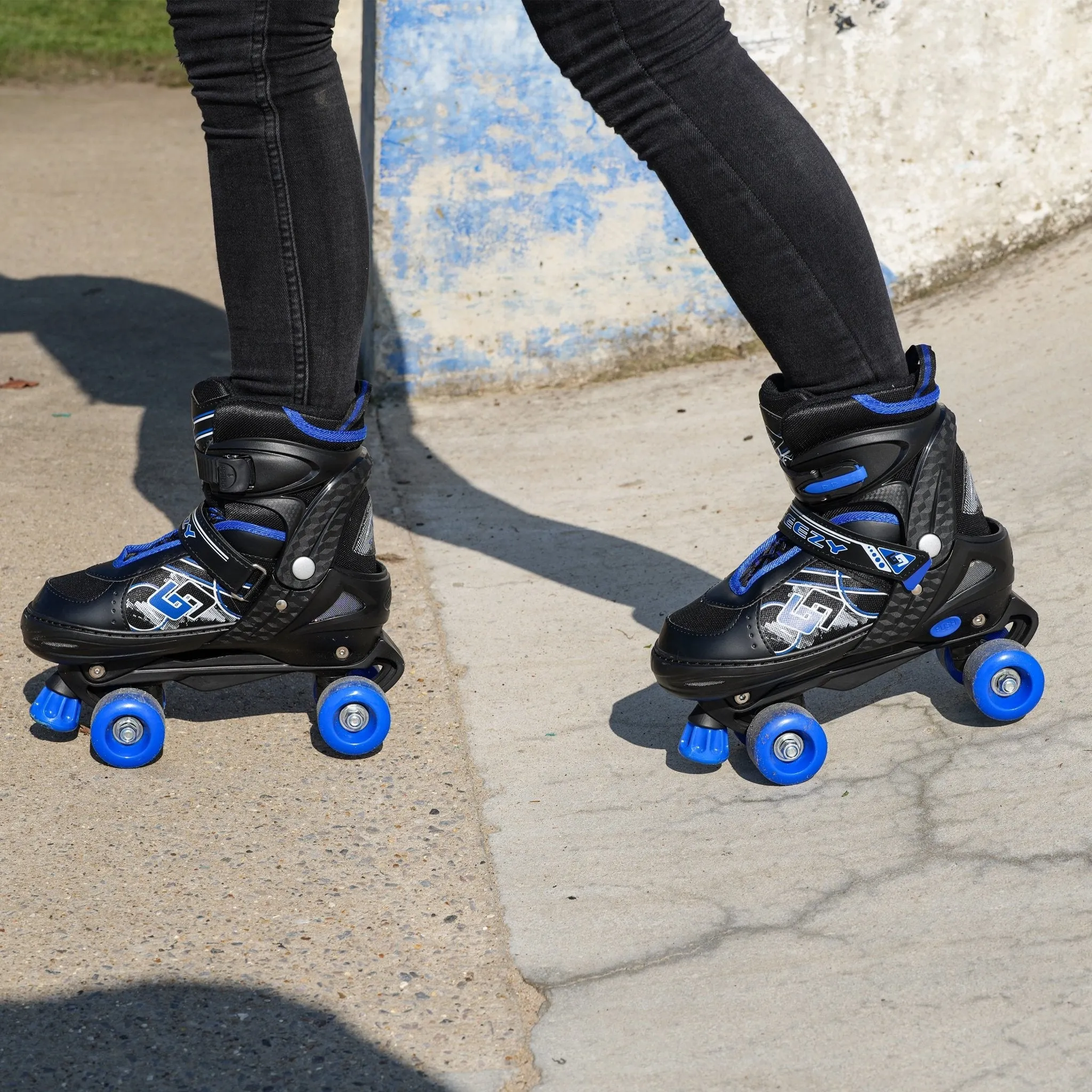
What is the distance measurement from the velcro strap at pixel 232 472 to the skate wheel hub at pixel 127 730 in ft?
1.15

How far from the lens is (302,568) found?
1856mm

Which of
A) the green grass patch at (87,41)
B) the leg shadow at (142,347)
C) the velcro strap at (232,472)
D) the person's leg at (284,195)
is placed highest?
the person's leg at (284,195)

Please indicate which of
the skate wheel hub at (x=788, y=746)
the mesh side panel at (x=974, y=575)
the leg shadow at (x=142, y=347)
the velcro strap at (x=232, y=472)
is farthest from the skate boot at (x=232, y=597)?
the leg shadow at (x=142, y=347)

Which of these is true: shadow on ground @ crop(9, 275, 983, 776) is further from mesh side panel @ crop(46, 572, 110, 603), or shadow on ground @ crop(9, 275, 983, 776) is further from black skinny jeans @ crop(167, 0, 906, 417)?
black skinny jeans @ crop(167, 0, 906, 417)

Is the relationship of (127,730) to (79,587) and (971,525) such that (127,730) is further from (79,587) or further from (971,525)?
(971,525)

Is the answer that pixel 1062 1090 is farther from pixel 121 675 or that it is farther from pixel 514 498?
pixel 514 498

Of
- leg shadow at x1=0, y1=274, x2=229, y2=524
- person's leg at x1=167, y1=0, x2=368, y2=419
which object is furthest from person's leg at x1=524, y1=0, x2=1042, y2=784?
leg shadow at x1=0, y1=274, x2=229, y2=524

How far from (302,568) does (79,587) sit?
322 millimetres

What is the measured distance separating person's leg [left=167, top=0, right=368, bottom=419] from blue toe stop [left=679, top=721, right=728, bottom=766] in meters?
0.67

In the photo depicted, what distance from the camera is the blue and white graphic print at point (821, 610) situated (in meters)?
1.77

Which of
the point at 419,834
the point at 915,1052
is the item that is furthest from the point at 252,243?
the point at 915,1052

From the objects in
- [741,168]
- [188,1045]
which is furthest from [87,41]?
[188,1045]

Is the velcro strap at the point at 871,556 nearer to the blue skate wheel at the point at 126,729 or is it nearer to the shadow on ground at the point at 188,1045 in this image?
the shadow on ground at the point at 188,1045

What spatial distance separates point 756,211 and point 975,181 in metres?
2.31
